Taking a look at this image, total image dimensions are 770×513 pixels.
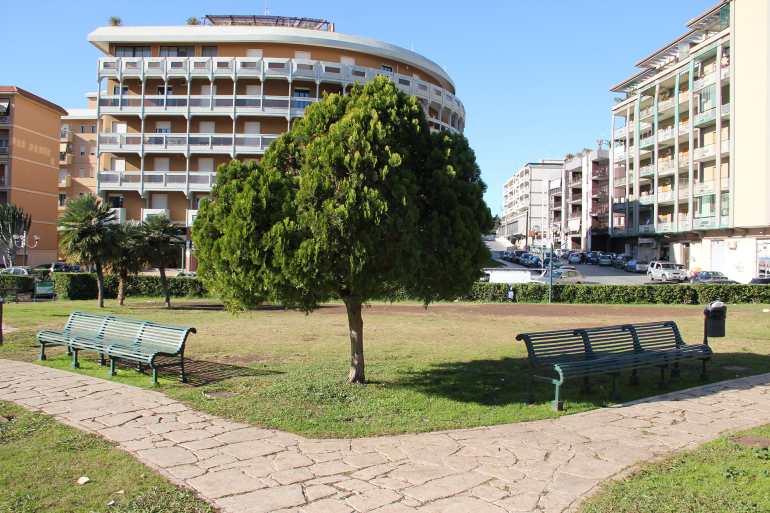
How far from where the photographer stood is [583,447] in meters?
5.50

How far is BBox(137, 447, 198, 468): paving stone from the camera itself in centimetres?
490

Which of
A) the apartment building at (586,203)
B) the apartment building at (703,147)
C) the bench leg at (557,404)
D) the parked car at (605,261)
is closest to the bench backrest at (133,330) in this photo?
the bench leg at (557,404)

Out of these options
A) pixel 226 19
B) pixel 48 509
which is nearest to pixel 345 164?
pixel 48 509

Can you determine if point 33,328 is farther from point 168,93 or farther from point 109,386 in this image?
point 168,93

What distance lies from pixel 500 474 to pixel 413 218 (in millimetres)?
3278

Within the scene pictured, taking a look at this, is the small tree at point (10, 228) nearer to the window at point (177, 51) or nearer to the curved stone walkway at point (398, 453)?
the window at point (177, 51)

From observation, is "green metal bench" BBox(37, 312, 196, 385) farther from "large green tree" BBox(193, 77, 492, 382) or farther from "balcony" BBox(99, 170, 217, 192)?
"balcony" BBox(99, 170, 217, 192)

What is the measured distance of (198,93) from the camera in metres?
43.3

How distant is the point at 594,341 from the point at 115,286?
26638mm

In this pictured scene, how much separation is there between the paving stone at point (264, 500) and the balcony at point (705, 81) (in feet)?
164

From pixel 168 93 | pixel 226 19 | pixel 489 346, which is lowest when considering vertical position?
pixel 489 346

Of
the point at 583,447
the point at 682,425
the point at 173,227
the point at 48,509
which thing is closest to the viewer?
the point at 48,509

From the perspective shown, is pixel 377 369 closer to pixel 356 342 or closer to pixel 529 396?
pixel 356 342

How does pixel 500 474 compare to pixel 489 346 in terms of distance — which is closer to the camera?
pixel 500 474
